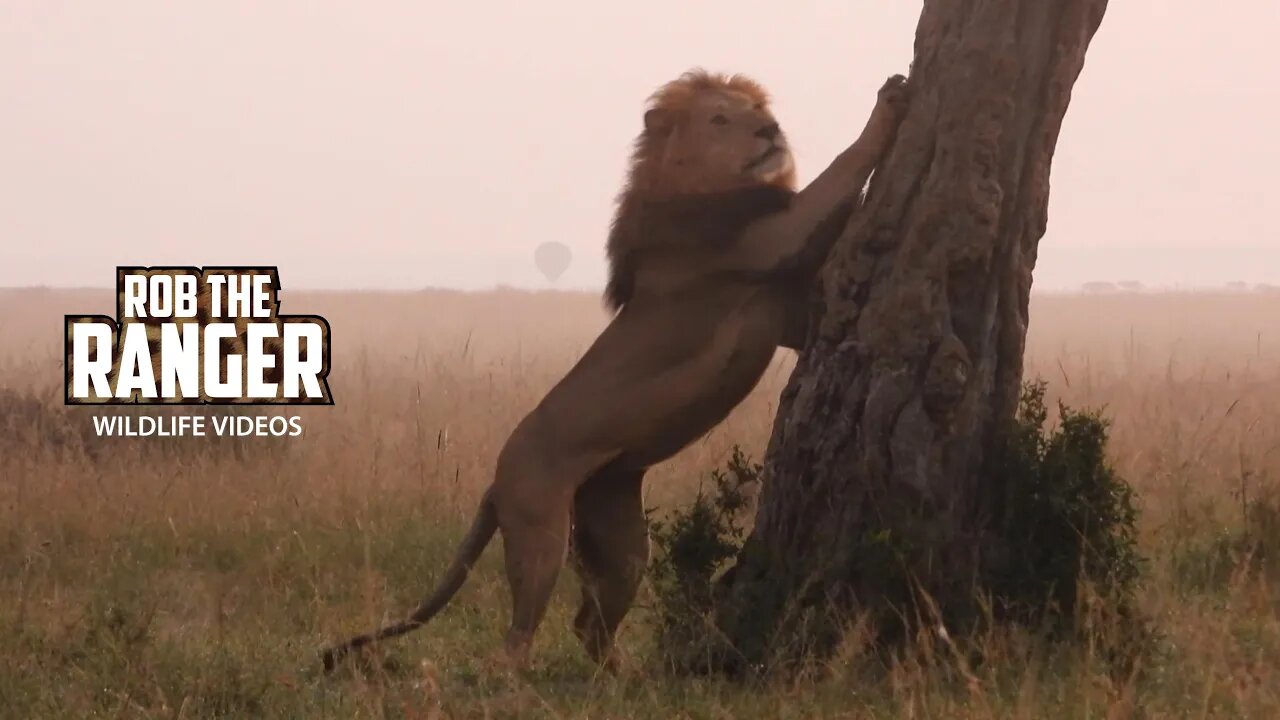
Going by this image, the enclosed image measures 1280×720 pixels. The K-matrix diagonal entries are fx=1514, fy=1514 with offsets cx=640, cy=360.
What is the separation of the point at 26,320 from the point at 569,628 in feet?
142

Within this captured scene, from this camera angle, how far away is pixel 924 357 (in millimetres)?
4656

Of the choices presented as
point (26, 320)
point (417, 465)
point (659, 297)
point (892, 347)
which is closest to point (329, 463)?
point (417, 465)

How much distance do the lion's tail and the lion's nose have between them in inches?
60.5

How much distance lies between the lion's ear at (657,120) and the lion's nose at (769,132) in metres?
0.33

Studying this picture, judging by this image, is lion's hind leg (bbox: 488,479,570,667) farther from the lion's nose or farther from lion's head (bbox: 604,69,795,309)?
the lion's nose

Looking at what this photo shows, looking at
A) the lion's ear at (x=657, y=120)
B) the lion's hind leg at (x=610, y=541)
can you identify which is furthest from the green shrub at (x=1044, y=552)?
the lion's ear at (x=657, y=120)

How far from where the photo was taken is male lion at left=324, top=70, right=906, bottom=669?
4.84 m

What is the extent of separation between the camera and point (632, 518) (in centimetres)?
521

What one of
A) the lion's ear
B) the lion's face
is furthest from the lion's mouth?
the lion's ear

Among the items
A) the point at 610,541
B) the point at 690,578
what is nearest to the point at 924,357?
the point at 690,578

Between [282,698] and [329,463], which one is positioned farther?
[329,463]

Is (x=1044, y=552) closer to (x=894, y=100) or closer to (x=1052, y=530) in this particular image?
(x=1052, y=530)

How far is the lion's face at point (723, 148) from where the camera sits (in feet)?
16.8

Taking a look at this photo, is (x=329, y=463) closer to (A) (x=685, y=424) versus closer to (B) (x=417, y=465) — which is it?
(B) (x=417, y=465)
